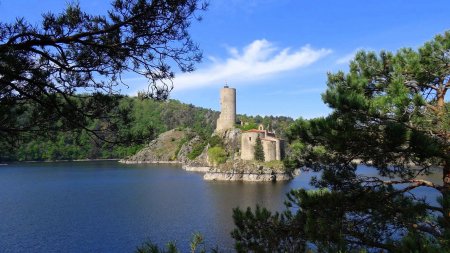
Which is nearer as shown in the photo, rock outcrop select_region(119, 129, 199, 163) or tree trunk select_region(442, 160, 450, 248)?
tree trunk select_region(442, 160, 450, 248)

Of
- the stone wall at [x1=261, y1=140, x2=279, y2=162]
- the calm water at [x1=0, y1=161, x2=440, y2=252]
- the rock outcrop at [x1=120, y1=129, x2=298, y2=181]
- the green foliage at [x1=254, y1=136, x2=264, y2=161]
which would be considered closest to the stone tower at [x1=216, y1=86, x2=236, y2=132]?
the rock outcrop at [x1=120, y1=129, x2=298, y2=181]

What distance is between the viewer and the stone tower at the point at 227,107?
59938mm

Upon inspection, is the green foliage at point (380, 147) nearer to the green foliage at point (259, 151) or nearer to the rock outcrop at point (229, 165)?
the rock outcrop at point (229, 165)

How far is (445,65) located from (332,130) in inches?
92.0

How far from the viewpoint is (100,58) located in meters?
4.94

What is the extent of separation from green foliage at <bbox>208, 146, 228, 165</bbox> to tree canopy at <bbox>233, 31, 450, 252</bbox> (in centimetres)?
Answer: 4627

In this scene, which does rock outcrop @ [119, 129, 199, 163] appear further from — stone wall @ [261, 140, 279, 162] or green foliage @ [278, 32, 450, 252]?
green foliage @ [278, 32, 450, 252]

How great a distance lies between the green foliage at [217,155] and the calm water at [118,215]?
13.8 metres

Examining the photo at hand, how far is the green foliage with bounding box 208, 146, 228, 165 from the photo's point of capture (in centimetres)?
5380

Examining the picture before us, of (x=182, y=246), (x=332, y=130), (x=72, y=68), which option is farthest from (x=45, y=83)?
(x=182, y=246)

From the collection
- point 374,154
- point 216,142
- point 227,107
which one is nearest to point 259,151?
point 216,142

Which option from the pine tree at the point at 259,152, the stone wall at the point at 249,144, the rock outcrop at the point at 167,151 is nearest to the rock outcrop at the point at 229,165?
the rock outcrop at the point at 167,151

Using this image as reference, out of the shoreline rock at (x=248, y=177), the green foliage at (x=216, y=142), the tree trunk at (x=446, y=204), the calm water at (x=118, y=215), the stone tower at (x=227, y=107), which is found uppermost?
the stone tower at (x=227, y=107)

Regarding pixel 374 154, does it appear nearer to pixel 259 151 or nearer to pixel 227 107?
pixel 259 151
